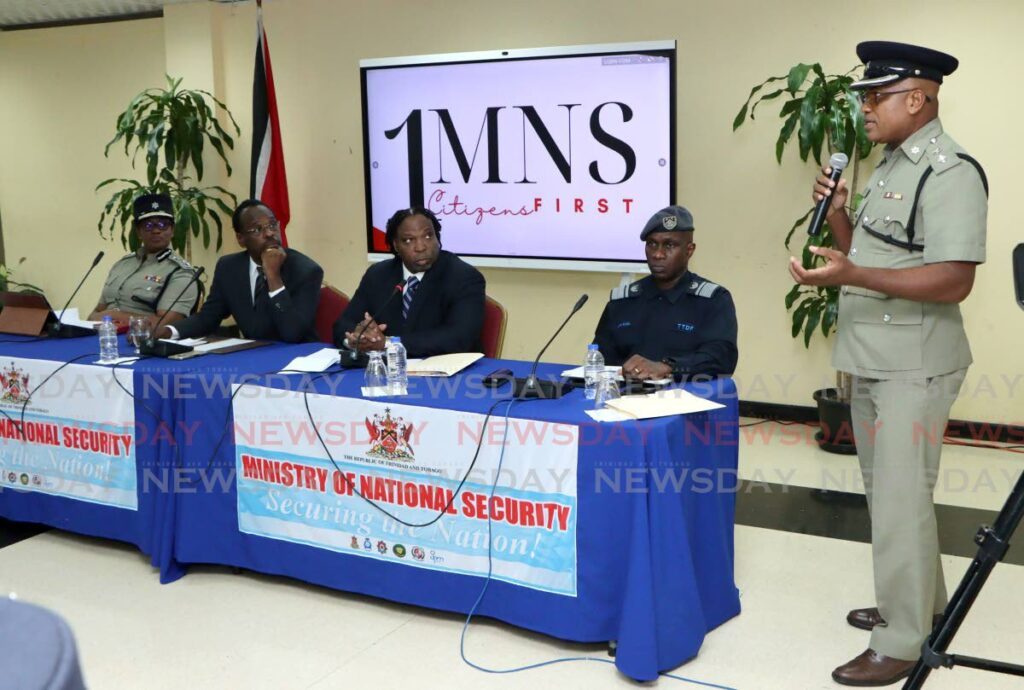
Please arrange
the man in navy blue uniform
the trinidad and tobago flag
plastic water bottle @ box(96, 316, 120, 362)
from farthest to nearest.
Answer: the trinidad and tobago flag
plastic water bottle @ box(96, 316, 120, 362)
the man in navy blue uniform

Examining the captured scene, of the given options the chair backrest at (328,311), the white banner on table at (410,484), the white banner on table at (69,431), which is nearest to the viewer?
the white banner on table at (410,484)

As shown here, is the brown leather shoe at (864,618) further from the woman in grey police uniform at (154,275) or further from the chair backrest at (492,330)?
the woman in grey police uniform at (154,275)

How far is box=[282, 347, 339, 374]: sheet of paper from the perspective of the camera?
10.6ft

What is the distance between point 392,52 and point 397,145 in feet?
1.88

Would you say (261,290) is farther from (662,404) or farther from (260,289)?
(662,404)

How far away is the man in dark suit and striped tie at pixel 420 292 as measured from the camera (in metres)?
3.59

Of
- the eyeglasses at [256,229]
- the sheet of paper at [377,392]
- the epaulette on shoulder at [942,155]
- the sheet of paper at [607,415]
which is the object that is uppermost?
the epaulette on shoulder at [942,155]

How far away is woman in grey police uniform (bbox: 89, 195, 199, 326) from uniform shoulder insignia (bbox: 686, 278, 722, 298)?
7.34 feet

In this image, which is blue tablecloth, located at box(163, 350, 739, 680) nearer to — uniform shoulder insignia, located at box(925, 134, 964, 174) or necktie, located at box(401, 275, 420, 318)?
necktie, located at box(401, 275, 420, 318)

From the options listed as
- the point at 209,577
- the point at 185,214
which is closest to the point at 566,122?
the point at 185,214

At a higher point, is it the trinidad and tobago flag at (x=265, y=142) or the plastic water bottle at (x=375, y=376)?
the trinidad and tobago flag at (x=265, y=142)

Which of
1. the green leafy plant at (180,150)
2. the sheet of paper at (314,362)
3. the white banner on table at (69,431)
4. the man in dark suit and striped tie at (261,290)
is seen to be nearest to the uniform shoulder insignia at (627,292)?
the sheet of paper at (314,362)

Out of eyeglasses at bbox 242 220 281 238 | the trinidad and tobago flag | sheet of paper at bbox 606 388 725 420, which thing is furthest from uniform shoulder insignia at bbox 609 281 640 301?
the trinidad and tobago flag

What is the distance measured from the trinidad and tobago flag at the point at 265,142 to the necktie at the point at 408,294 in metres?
2.42
